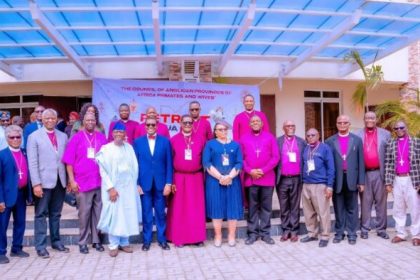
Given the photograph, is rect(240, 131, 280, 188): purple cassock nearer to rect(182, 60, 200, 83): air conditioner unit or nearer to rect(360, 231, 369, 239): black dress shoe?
rect(360, 231, 369, 239): black dress shoe

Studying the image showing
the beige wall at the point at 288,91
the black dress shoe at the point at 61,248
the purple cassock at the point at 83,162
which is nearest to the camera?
the purple cassock at the point at 83,162

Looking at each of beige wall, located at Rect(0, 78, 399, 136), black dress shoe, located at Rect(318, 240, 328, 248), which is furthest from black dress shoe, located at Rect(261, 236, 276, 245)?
beige wall, located at Rect(0, 78, 399, 136)

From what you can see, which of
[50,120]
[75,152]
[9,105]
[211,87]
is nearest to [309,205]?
[75,152]

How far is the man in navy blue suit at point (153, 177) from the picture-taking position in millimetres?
6207

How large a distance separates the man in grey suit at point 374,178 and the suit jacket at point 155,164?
282 centimetres

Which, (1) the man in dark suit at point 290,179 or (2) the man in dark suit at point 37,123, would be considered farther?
(2) the man in dark suit at point 37,123

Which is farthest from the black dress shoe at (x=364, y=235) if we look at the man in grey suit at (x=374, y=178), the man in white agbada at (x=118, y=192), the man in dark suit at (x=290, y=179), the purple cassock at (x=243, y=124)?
the man in white agbada at (x=118, y=192)

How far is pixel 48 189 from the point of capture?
19.5 ft

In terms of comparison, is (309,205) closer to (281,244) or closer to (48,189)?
(281,244)

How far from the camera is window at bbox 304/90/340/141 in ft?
42.4

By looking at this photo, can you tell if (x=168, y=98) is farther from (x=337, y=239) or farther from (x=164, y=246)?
(x=337, y=239)

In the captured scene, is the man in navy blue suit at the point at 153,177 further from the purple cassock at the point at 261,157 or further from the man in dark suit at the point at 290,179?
the man in dark suit at the point at 290,179

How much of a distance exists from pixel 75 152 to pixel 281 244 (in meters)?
3.06

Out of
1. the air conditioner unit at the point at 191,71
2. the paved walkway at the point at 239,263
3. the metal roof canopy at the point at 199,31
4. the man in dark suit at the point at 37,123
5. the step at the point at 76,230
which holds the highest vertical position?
the metal roof canopy at the point at 199,31
